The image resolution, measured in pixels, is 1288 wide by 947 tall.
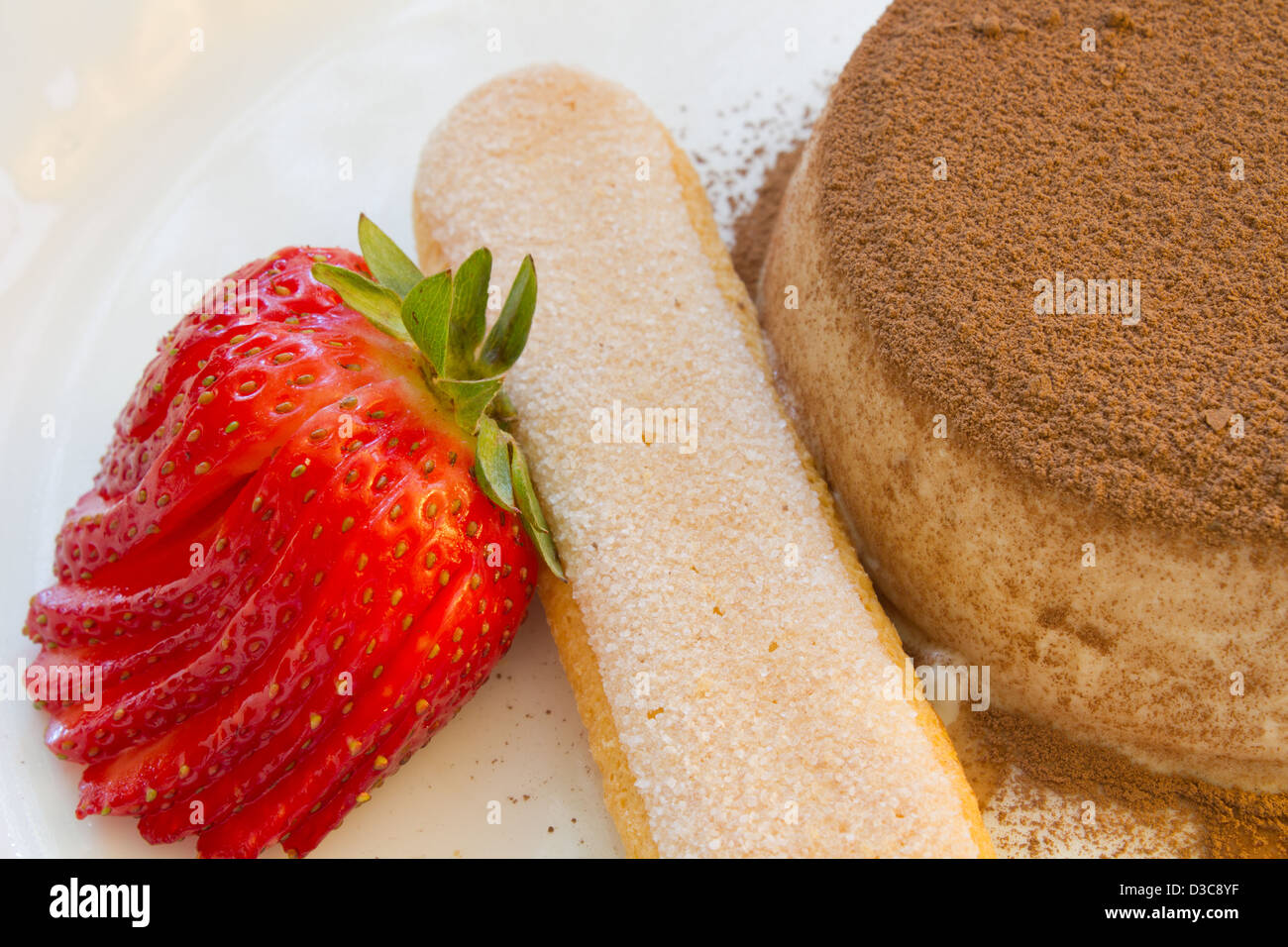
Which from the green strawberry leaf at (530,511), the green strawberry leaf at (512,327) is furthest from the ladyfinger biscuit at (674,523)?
the green strawberry leaf at (512,327)

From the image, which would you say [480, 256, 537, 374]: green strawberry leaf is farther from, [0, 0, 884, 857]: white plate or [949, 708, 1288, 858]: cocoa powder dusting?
[949, 708, 1288, 858]: cocoa powder dusting

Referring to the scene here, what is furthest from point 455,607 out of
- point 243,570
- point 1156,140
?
point 1156,140

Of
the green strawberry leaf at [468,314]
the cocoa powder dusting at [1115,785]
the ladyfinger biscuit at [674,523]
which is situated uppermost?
the green strawberry leaf at [468,314]

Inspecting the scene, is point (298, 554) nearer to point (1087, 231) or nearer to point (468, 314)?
point (468, 314)

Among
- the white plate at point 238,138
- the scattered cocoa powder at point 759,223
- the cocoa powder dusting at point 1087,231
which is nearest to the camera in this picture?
the cocoa powder dusting at point 1087,231

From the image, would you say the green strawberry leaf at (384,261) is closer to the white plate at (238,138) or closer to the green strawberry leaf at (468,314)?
the green strawberry leaf at (468,314)

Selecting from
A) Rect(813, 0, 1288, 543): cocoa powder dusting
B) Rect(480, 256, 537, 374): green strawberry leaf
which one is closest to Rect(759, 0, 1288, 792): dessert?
Rect(813, 0, 1288, 543): cocoa powder dusting
